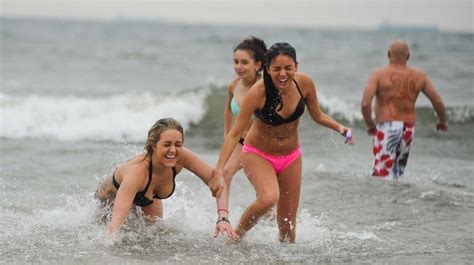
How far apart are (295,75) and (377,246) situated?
1.94m

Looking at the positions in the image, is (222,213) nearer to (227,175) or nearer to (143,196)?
(143,196)

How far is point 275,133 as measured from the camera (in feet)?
21.1

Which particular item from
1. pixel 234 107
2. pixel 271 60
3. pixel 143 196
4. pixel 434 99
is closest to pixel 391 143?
pixel 434 99

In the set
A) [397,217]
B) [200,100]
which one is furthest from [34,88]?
[397,217]

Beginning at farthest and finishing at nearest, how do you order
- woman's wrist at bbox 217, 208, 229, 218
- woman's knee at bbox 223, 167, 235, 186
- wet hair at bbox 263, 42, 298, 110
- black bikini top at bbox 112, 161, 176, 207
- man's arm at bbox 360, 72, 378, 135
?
man's arm at bbox 360, 72, 378, 135, woman's knee at bbox 223, 167, 235, 186, woman's wrist at bbox 217, 208, 229, 218, black bikini top at bbox 112, 161, 176, 207, wet hair at bbox 263, 42, 298, 110

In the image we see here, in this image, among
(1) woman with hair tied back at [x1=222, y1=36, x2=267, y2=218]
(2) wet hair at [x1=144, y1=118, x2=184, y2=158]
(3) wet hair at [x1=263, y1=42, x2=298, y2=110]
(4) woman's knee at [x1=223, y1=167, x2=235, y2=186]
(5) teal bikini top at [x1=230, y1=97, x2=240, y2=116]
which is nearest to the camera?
(3) wet hair at [x1=263, y1=42, x2=298, y2=110]

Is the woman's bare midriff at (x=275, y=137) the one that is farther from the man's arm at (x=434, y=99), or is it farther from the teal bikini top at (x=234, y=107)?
the man's arm at (x=434, y=99)

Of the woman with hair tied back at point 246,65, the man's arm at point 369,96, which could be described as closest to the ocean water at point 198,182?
the woman with hair tied back at point 246,65

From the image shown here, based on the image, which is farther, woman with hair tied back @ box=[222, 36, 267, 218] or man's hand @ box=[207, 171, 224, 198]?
woman with hair tied back @ box=[222, 36, 267, 218]

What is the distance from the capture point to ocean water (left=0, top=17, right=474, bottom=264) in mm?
6750

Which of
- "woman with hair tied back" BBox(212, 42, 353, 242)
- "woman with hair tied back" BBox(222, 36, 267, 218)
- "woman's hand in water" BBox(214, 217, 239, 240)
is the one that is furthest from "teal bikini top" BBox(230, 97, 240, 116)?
"woman's hand in water" BBox(214, 217, 239, 240)

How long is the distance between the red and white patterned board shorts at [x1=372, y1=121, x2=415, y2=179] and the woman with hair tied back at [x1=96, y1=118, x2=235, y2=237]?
4035mm

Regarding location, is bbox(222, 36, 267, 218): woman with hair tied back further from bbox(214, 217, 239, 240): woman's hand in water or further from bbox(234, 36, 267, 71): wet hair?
bbox(214, 217, 239, 240): woman's hand in water

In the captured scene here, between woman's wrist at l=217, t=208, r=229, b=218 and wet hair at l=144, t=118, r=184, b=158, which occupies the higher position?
wet hair at l=144, t=118, r=184, b=158
